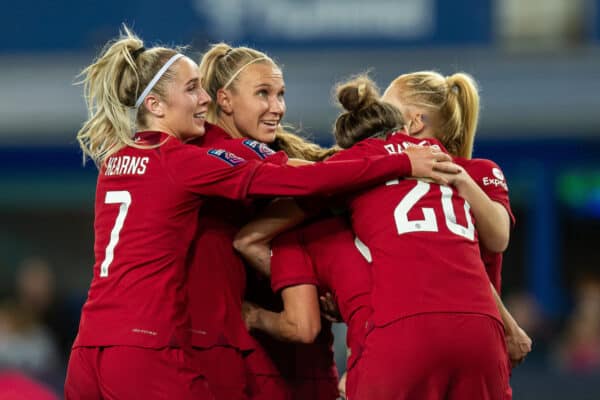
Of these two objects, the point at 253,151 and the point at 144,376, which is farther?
the point at 253,151

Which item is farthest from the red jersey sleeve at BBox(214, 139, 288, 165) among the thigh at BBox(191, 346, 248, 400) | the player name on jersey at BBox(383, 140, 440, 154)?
the thigh at BBox(191, 346, 248, 400)

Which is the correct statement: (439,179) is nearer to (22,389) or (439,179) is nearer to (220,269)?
(220,269)

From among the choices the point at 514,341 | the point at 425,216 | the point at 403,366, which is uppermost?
the point at 425,216

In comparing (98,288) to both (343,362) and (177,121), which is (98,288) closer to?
(177,121)

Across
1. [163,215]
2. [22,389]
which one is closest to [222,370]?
[163,215]

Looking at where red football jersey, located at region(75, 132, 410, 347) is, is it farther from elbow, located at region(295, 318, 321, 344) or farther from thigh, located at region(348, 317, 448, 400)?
thigh, located at region(348, 317, 448, 400)

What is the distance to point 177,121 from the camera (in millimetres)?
3904

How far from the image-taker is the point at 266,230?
13.0ft

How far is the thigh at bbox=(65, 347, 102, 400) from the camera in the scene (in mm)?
3619

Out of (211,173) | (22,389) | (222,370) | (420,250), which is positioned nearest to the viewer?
(420,250)

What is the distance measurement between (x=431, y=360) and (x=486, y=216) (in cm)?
64

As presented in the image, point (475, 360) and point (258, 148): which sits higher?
point (258, 148)

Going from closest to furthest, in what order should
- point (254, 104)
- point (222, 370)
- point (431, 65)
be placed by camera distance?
point (222, 370) → point (254, 104) → point (431, 65)

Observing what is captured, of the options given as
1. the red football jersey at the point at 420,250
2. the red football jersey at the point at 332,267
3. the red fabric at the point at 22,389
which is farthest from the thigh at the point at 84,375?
the red fabric at the point at 22,389
